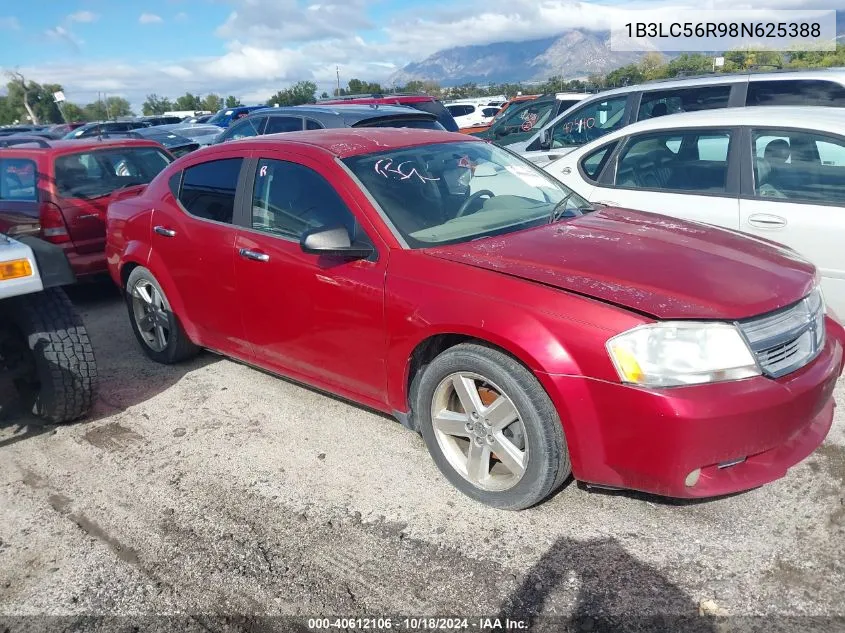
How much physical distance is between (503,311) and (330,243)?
37.3 inches

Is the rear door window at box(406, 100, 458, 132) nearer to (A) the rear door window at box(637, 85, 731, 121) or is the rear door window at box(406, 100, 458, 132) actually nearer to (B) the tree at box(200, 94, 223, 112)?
(A) the rear door window at box(637, 85, 731, 121)

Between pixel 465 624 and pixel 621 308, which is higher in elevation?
pixel 621 308

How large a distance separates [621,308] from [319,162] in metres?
1.91

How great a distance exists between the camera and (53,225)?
6.46 metres

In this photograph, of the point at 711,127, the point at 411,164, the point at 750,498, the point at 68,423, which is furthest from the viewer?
the point at 711,127

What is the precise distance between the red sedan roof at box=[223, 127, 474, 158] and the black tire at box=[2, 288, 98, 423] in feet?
4.82

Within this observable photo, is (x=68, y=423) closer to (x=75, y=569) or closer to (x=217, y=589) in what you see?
(x=75, y=569)

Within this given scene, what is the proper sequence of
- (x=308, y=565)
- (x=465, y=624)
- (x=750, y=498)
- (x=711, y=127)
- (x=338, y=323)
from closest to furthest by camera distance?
(x=465, y=624) < (x=308, y=565) < (x=750, y=498) < (x=338, y=323) < (x=711, y=127)

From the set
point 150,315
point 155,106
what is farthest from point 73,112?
point 150,315

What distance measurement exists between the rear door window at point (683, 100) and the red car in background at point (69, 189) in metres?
5.49

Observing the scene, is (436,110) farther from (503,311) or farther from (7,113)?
(7,113)

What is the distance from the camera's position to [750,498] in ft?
9.89

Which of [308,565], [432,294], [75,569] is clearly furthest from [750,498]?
[75,569]

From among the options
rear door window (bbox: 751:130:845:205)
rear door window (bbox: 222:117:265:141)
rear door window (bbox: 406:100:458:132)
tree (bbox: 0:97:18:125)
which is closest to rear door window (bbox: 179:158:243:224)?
rear door window (bbox: 751:130:845:205)
